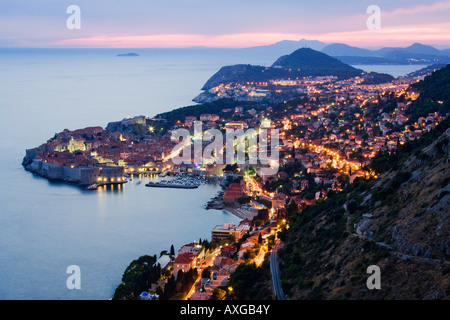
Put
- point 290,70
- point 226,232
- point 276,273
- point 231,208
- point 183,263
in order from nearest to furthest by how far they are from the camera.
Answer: point 276,273, point 183,263, point 226,232, point 231,208, point 290,70

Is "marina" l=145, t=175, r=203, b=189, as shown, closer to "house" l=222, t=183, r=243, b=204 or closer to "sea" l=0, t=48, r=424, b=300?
"sea" l=0, t=48, r=424, b=300

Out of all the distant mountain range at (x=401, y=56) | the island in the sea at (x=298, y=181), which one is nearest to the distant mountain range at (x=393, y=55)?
the distant mountain range at (x=401, y=56)

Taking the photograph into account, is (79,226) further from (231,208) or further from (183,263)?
(183,263)

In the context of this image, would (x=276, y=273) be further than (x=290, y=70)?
No

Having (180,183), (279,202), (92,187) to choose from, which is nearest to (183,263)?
(279,202)

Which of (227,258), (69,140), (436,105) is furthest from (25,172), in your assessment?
(436,105)
